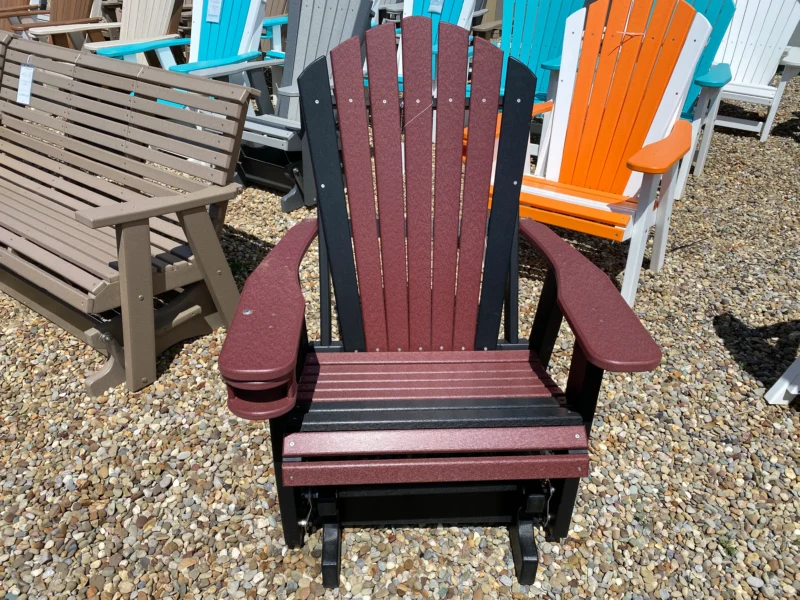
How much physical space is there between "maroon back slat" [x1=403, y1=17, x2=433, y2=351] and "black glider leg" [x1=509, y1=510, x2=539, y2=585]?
2.05ft

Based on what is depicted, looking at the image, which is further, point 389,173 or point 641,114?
point 641,114

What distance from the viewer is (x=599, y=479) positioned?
1936mm

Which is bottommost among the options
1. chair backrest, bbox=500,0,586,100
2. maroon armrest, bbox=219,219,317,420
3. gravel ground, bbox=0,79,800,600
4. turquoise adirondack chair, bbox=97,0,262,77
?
gravel ground, bbox=0,79,800,600

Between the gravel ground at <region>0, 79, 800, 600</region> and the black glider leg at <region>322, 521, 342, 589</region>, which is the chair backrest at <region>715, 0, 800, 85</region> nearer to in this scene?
the gravel ground at <region>0, 79, 800, 600</region>

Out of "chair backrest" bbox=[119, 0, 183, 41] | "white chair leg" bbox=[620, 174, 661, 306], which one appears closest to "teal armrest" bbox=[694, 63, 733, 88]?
"white chair leg" bbox=[620, 174, 661, 306]

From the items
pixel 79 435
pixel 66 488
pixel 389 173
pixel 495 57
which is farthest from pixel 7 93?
pixel 495 57

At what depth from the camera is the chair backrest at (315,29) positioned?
3.64 meters

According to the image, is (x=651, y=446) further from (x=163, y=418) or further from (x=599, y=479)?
(x=163, y=418)

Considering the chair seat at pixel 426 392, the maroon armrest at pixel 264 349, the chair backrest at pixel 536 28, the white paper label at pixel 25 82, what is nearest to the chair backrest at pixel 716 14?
the chair backrest at pixel 536 28

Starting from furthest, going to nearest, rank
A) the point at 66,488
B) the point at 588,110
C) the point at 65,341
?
the point at 588,110
the point at 65,341
the point at 66,488

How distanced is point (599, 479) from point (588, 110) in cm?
196

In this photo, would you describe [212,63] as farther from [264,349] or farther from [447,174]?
[264,349]

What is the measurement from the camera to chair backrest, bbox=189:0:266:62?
4270 millimetres

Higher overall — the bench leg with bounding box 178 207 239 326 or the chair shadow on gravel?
the bench leg with bounding box 178 207 239 326
